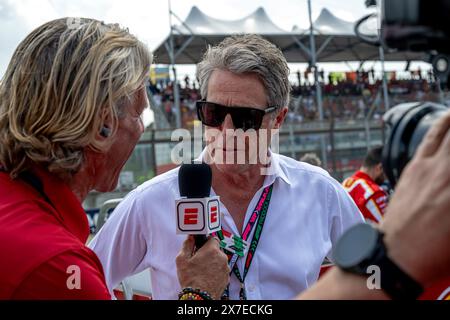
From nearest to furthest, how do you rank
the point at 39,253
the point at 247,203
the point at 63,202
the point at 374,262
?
the point at 374,262 < the point at 39,253 < the point at 63,202 < the point at 247,203

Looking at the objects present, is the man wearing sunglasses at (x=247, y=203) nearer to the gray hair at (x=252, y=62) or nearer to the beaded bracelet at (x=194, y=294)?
the gray hair at (x=252, y=62)

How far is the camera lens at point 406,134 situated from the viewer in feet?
3.38

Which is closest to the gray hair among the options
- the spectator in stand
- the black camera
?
the black camera

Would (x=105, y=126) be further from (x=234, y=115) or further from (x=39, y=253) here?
(x=234, y=115)

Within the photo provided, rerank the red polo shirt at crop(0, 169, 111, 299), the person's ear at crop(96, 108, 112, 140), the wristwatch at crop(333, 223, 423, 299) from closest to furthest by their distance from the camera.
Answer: the wristwatch at crop(333, 223, 423, 299), the red polo shirt at crop(0, 169, 111, 299), the person's ear at crop(96, 108, 112, 140)

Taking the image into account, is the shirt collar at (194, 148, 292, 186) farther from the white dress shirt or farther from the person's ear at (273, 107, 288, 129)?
the person's ear at (273, 107, 288, 129)

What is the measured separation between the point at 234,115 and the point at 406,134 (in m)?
1.43

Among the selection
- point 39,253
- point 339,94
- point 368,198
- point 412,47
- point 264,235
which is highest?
point 412,47

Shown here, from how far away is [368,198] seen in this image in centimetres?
588

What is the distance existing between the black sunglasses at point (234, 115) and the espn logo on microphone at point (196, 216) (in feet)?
2.18

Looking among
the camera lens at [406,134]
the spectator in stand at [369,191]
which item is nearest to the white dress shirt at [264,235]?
the camera lens at [406,134]

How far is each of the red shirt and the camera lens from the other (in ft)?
15.3

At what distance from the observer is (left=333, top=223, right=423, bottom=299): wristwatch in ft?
2.82

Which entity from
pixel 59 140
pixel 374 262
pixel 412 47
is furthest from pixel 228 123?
pixel 374 262
